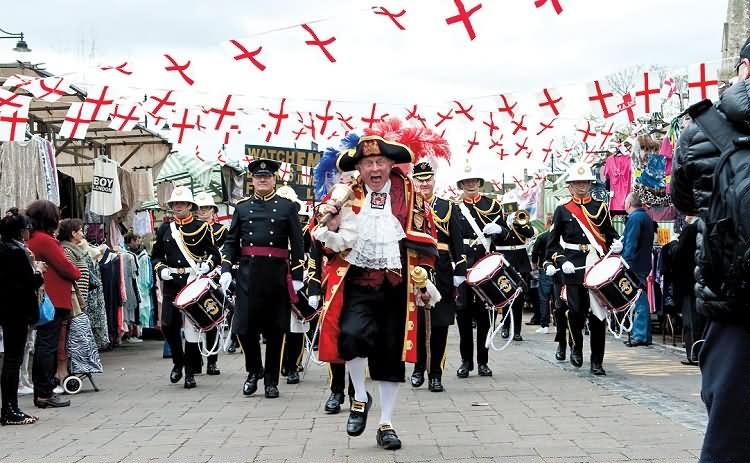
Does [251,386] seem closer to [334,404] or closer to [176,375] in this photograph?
[176,375]

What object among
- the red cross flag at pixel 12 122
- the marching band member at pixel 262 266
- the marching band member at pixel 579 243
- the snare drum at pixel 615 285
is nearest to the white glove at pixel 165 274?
the marching band member at pixel 262 266

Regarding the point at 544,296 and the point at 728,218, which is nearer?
the point at 728,218

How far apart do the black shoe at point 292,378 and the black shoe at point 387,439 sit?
175 inches

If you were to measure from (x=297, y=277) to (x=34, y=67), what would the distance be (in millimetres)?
4670

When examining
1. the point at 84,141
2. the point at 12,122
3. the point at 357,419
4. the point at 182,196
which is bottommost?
the point at 357,419

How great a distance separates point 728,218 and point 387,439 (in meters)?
3.68

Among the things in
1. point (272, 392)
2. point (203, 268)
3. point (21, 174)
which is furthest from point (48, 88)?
point (272, 392)

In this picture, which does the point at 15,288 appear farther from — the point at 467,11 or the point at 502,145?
the point at 502,145

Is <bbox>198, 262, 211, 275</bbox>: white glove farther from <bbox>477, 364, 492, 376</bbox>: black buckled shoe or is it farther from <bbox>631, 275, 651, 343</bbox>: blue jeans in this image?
<bbox>631, 275, 651, 343</bbox>: blue jeans

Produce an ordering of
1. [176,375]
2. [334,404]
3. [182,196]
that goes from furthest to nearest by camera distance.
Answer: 1. [182,196]
2. [176,375]
3. [334,404]

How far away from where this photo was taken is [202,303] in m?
11.0

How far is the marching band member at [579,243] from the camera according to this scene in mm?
11219

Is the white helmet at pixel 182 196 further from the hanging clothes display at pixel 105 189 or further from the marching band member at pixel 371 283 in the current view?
the marching band member at pixel 371 283

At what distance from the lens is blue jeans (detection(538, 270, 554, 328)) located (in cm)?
1952
